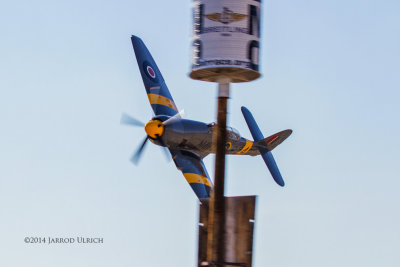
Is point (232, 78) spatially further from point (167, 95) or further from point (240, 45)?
point (167, 95)

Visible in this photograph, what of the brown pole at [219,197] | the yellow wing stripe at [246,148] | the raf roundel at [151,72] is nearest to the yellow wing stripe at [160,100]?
the raf roundel at [151,72]

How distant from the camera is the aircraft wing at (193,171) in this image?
124 feet

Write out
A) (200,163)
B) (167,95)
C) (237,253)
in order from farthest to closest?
(167,95)
(200,163)
(237,253)

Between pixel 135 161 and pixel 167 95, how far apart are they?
7.24 meters

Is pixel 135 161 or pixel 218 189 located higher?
pixel 135 161

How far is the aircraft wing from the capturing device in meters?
37.7

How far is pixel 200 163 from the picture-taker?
38.9 m

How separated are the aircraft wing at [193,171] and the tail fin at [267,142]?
15.2 feet

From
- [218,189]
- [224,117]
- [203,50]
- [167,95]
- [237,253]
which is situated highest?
[167,95]

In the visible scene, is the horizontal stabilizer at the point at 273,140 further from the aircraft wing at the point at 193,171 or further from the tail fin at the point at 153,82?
the tail fin at the point at 153,82

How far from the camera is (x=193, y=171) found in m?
38.4

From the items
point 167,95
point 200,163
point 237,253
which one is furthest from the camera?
point 167,95

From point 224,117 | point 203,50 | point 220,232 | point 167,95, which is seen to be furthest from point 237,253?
point 167,95

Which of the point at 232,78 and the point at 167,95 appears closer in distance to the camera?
the point at 232,78
